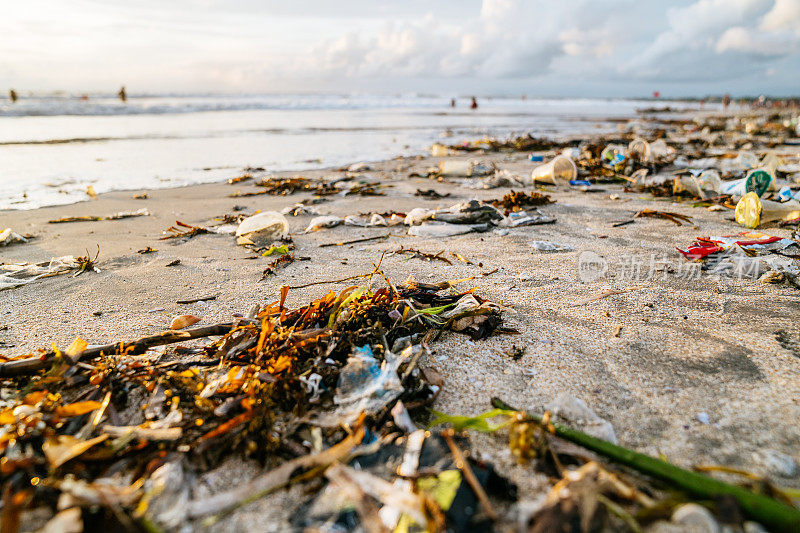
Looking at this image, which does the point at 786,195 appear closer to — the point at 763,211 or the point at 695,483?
the point at 763,211

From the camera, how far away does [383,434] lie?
1.40 m

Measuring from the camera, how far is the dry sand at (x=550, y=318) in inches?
58.2

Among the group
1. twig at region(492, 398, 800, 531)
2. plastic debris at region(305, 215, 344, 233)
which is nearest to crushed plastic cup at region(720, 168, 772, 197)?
plastic debris at region(305, 215, 344, 233)

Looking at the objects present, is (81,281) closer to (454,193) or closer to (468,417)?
(468,417)

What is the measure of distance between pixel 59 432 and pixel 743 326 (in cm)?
305

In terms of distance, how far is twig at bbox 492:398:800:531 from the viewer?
101cm

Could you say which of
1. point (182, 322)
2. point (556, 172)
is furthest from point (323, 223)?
point (556, 172)

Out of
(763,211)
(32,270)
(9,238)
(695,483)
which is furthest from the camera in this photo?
(763,211)

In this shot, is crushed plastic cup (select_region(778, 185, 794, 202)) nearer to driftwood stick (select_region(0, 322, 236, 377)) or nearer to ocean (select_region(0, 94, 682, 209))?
driftwood stick (select_region(0, 322, 236, 377))

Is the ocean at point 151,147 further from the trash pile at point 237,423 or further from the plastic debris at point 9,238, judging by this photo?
the trash pile at point 237,423

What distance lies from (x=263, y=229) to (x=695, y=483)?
3420 millimetres

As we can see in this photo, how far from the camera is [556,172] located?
20.6ft

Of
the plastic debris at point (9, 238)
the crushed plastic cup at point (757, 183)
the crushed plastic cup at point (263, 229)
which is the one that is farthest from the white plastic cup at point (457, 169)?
the plastic debris at point (9, 238)

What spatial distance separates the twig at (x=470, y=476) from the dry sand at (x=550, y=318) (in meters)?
0.14
